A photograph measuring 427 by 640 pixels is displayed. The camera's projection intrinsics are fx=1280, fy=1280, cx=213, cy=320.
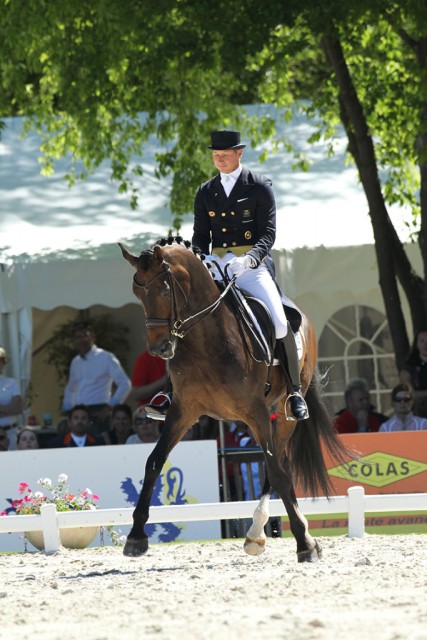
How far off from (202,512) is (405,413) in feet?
11.1

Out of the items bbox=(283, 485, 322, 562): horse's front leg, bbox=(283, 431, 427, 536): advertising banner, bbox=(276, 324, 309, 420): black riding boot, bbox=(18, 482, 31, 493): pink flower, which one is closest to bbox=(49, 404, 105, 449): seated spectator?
bbox=(18, 482, 31, 493): pink flower

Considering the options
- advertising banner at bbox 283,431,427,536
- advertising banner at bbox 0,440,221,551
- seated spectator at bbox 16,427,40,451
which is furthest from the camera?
seated spectator at bbox 16,427,40,451

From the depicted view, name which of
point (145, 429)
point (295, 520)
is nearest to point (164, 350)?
point (295, 520)

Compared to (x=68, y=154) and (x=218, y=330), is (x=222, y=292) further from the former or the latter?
(x=68, y=154)

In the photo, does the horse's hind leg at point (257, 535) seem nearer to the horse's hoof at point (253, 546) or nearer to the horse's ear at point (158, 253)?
the horse's hoof at point (253, 546)

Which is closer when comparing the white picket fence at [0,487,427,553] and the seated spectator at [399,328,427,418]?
the white picket fence at [0,487,427,553]

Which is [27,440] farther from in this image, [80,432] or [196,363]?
[196,363]

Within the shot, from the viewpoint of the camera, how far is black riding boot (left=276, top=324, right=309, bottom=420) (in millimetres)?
9172

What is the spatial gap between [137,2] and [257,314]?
24.7 ft

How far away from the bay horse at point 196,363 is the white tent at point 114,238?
5881mm

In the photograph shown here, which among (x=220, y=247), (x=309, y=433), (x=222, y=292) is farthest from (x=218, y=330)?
(x=309, y=433)

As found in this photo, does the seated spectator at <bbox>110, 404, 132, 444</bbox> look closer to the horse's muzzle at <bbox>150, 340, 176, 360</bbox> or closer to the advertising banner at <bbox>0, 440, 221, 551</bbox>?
the advertising banner at <bbox>0, 440, 221, 551</bbox>

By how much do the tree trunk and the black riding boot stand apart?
605cm

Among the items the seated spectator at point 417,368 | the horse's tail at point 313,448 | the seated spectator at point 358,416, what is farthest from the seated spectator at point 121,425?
the horse's tail at point 313,448
